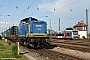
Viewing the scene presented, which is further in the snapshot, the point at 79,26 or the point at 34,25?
the point at 79,26

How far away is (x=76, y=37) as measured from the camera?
185 feet

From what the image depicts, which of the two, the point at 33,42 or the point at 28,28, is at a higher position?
the point at 28,28

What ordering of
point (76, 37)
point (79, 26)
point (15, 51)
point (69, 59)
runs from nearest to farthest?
1. point (69, 59)
2. point (15, 51)
3. point (76, 37)
4. point (79, 26)

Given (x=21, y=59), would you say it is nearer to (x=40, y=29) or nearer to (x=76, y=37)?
(x=40, y=29)

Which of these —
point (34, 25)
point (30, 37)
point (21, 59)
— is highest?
point (34, 25)

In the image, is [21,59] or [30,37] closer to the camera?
[21,59]

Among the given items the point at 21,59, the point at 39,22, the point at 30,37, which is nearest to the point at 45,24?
the point at 39,22

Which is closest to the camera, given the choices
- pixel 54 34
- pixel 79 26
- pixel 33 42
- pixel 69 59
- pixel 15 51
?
pixel 69 59

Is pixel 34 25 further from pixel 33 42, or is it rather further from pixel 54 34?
pixel 54 34

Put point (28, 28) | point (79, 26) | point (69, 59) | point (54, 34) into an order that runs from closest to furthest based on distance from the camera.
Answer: point (69, 59) → point (28, 28) → point (54, 34) → point (79, 26)

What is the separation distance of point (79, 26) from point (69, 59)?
292ft

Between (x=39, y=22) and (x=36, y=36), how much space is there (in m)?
2.08

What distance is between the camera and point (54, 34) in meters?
62.3

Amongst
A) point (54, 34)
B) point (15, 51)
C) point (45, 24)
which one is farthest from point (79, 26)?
A: point (15, 51)
